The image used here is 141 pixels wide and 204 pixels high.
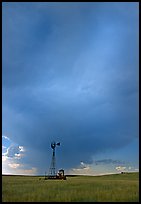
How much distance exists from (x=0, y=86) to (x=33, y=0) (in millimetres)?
3084

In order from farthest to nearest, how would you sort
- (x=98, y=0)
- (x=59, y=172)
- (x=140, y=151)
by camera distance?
(x=59, y=172) < (x=98, y=0) < (x=140, y=151)

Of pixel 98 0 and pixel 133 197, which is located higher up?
pixel 98 0

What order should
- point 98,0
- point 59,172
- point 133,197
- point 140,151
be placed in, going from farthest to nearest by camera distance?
point 59,172 → point 133,197 → point 98,0 → point 140,151

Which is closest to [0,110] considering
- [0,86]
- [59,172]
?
[0,86]

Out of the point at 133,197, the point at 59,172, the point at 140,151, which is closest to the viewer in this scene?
the point at 140,151

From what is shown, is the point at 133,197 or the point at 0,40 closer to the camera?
the point at 0,40

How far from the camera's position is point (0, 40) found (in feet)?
36.0

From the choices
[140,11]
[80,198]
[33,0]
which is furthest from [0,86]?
[80,198]

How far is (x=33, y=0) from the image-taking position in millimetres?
11016

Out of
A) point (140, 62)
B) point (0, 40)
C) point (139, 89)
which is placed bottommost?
point (139, 89)

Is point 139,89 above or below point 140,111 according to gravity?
above

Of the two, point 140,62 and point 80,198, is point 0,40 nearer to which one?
point 140,62

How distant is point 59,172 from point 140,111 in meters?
45.3

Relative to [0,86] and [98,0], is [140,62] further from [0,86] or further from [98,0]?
[0,86]
